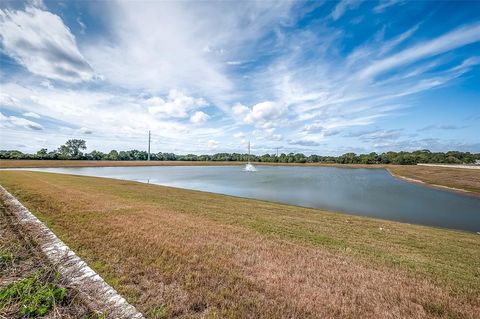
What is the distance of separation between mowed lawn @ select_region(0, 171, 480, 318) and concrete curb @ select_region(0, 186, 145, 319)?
0.53ft

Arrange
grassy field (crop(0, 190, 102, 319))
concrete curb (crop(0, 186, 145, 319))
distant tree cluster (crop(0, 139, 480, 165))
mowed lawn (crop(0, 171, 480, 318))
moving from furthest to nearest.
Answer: distant tree cluster (crop(0, 139, 480, 165)), mowed lawn (crop(0, 171, 480, 318)), concrete curb (crop(0, 186, 145, 319)), grassy field (crop(0, 190, 102, 319))

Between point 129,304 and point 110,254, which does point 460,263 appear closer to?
point 129,304

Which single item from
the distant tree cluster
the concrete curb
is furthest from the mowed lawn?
the distant tree cluster

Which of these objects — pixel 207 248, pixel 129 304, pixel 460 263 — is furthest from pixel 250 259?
pixel 460 263

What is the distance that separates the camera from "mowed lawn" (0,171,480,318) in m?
3.39

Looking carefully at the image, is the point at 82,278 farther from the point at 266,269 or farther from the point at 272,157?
the point at 272,157

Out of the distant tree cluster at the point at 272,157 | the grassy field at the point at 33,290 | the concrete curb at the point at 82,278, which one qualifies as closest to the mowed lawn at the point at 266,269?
the concrete curb at the point at 82,278

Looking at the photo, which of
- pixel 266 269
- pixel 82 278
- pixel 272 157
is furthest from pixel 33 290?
pixel 272 157

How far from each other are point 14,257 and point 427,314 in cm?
676

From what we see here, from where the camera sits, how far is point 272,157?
516ft

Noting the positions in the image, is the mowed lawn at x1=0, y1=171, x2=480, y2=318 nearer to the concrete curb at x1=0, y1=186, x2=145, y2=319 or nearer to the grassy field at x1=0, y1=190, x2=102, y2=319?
the concrete curb at x1=0, y1=186, x2=145, y2=319

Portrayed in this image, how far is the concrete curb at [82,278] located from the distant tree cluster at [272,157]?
11251 cm

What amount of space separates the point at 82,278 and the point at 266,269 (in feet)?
10.3

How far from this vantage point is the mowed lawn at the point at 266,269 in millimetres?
3395
